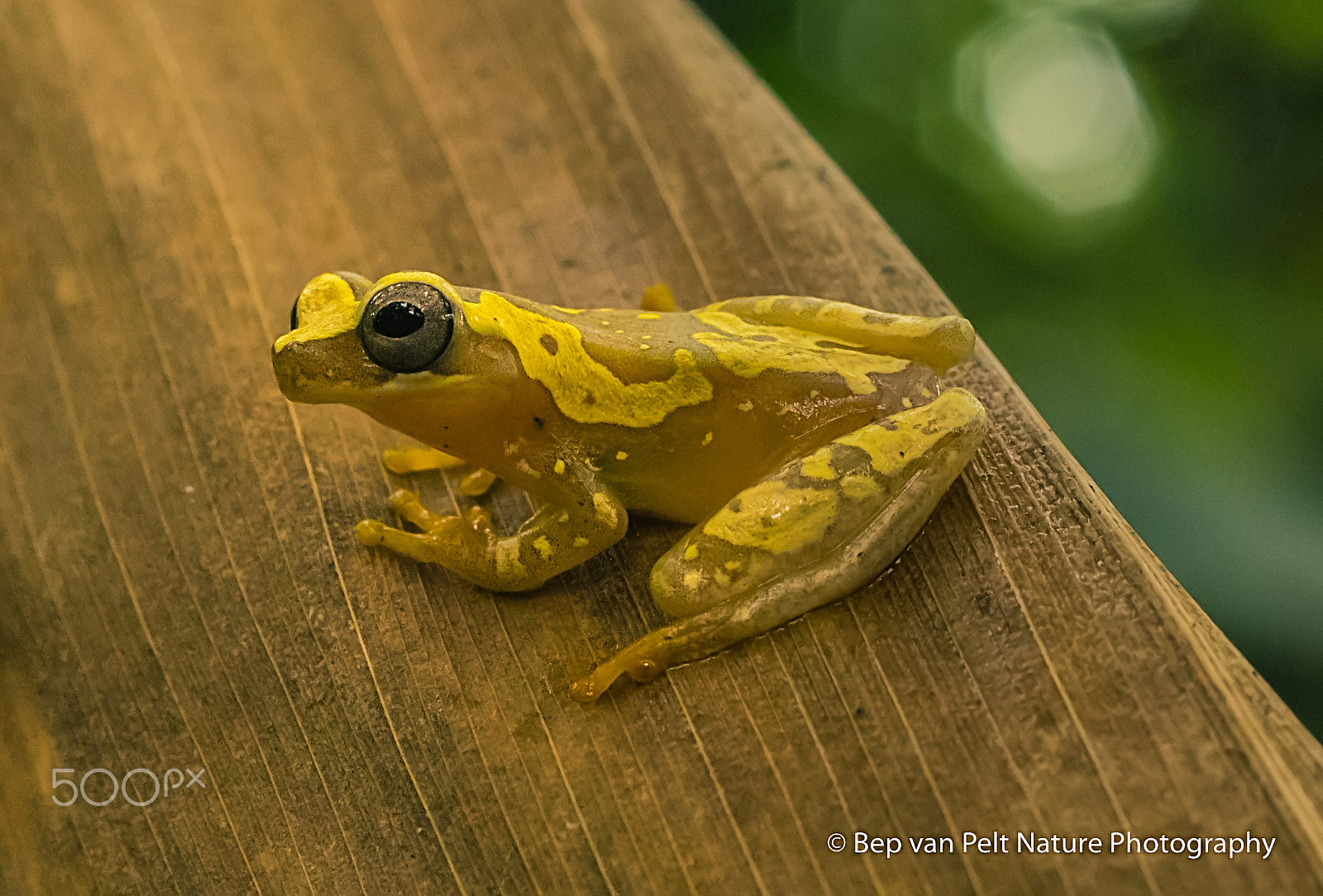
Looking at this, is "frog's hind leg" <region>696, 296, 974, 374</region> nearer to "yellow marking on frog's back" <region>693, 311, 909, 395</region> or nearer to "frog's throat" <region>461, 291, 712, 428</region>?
"yellow marking on frog's back" <region>693, 311, 909, 395</region>

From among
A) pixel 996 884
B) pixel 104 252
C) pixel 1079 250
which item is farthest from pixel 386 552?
pixel 1079 250

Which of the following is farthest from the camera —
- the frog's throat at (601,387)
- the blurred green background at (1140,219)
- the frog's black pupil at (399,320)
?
the blurred green background at (1140,219)

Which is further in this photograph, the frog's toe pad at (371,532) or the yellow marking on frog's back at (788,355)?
the frog's toe pad at (371,532)

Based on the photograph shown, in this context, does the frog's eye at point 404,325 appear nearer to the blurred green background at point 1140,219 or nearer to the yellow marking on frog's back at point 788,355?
the yellow marking on frog's back at point 788,355

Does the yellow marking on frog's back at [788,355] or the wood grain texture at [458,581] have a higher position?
the yellow marking on frog's back at [788,355]

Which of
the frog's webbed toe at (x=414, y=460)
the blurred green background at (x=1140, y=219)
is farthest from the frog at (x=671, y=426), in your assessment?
the blurred green background at (x=1140, y=219)

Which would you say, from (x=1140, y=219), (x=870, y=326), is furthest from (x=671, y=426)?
(x=1140, y=219)

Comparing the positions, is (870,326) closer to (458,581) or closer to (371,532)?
(458,581)

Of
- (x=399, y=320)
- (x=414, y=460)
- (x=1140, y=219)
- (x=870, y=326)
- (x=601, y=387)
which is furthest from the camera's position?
(x=1140, y=219)
